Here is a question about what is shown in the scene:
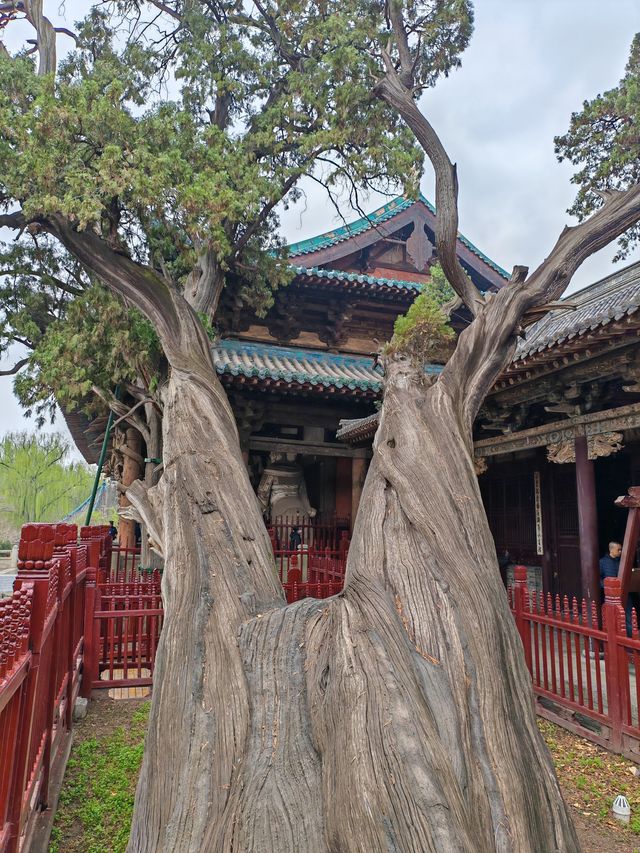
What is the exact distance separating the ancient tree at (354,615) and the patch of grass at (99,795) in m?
0.82

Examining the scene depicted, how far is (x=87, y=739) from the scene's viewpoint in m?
4.13

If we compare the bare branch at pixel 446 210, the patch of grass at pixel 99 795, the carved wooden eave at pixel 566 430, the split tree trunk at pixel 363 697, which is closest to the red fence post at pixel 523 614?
the split tree trunk at pixel 363 697

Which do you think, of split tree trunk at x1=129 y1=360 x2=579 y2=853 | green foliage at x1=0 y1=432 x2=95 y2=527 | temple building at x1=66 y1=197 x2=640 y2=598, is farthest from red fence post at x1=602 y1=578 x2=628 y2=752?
green foliage at x1=0 y1=432 x2=95 y2=527

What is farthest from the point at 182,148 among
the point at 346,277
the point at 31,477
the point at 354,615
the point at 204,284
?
the point at 31,477

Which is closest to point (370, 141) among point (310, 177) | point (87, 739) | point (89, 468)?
point (310, 177)

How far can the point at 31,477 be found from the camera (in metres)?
31.9

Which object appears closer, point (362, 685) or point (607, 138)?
point (362, 685)

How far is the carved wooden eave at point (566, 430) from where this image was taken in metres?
5.82

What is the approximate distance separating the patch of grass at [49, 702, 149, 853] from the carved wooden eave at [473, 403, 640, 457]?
507 cm

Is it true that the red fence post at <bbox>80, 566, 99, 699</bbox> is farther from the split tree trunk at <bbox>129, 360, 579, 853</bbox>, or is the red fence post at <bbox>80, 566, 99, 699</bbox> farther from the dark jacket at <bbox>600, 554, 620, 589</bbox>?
the dark jacket at <bbox>600, 554, 620, 589</bbox>

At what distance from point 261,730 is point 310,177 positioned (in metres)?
6.50

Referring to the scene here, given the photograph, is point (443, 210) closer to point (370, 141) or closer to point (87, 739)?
point (370, 141)

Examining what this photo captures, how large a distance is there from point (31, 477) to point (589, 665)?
Answer: 3285cm

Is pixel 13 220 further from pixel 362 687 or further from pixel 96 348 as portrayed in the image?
pixel 362 687
